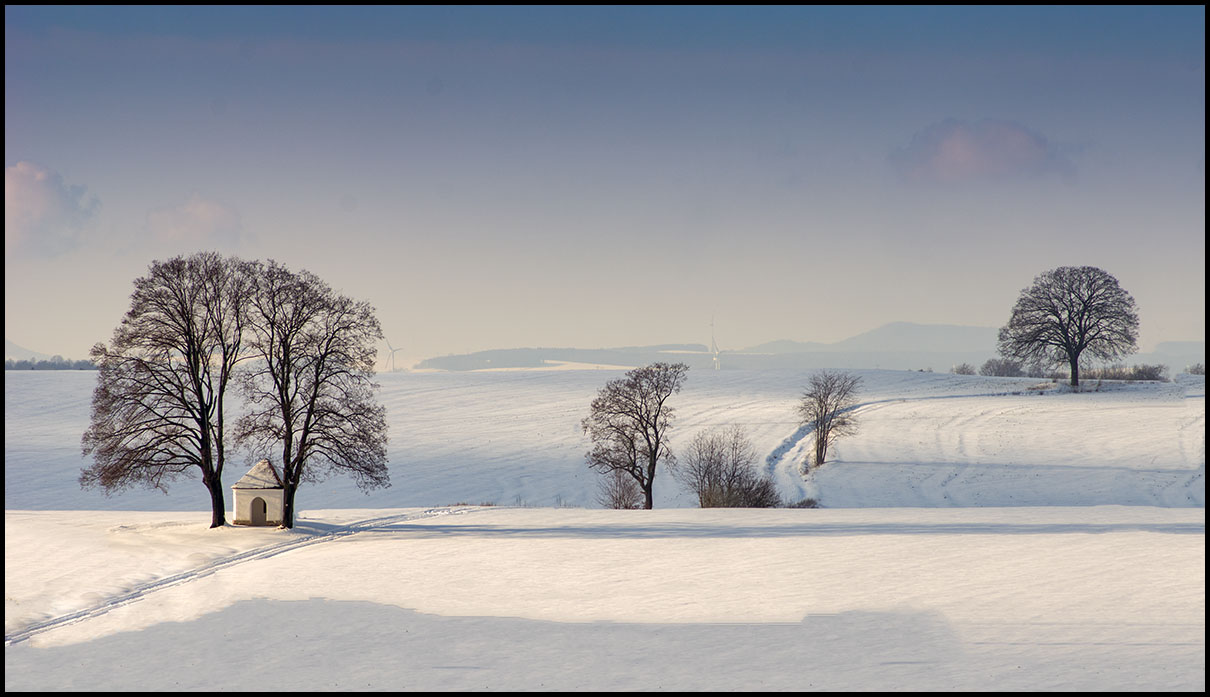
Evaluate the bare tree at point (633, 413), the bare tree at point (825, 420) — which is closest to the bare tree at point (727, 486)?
the bare tree at point (633, 413)

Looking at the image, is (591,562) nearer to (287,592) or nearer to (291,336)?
(287,592)

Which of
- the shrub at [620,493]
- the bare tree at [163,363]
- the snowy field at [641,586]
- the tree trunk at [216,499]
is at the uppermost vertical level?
the bare tree at [163,363]

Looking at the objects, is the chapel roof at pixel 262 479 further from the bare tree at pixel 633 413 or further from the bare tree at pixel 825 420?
the bare tree at pixel 825 420

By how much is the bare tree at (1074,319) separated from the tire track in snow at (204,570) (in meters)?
58.8

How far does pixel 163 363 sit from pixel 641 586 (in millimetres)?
22656

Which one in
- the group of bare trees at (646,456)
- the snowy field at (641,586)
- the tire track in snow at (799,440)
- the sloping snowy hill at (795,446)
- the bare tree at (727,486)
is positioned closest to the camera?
the snowy field at (641,586)

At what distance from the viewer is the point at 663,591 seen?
77.3 feet

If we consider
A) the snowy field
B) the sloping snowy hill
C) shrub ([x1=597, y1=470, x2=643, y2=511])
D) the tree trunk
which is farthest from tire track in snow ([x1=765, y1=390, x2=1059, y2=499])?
the tree trunk

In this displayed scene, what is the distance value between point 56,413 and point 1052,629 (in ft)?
262

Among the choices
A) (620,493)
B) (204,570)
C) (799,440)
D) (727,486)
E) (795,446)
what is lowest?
(620,493)

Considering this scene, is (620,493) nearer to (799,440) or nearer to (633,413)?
(633,413)

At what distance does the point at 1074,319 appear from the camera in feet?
263

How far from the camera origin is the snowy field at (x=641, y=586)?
16.6m

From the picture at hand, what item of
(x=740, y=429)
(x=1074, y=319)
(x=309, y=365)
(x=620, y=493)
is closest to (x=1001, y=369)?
(x=1074, y=319)
